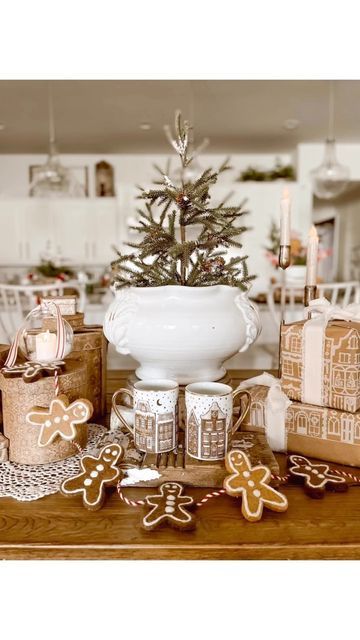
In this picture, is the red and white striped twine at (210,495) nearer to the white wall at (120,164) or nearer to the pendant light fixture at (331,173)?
the pendant light fixture at (331,173)

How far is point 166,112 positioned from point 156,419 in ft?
13.1

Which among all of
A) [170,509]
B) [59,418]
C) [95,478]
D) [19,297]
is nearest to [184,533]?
[170,509]

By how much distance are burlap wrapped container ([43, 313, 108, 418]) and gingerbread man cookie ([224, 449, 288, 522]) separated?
38 cm

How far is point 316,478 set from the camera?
0.70 m

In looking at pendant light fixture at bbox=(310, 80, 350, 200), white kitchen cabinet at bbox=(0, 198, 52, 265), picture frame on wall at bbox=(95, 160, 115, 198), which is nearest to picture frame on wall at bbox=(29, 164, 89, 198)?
picture frame on wall at bbox=(95, 160, 115, 198)

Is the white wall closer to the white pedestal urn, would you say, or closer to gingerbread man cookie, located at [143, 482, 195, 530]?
the white pedestal urn

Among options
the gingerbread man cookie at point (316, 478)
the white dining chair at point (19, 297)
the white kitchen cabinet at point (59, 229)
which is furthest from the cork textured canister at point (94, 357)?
the white kitchen cabinet at point (59, 229)

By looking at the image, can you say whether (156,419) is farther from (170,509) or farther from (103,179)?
(103,179)

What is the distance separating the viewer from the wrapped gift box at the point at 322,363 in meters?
0.77

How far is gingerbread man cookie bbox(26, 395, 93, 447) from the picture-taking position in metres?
0.73

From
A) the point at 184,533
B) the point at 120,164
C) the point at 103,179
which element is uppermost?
the point at 120,164

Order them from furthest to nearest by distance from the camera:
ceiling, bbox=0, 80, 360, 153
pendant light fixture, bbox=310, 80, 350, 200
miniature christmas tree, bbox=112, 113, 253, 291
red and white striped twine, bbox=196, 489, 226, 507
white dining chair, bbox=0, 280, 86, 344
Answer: pendant light fixture, bbox=310, 80, 350, 200, ceiling, bbox=0, 80, 360, 153, white dining chair, bbox=0, 280, 86, 344, miniature christmas tree, bbox=112, 113, 253, 291, red and white striped twine, bbox=196, 489, 226, 507
